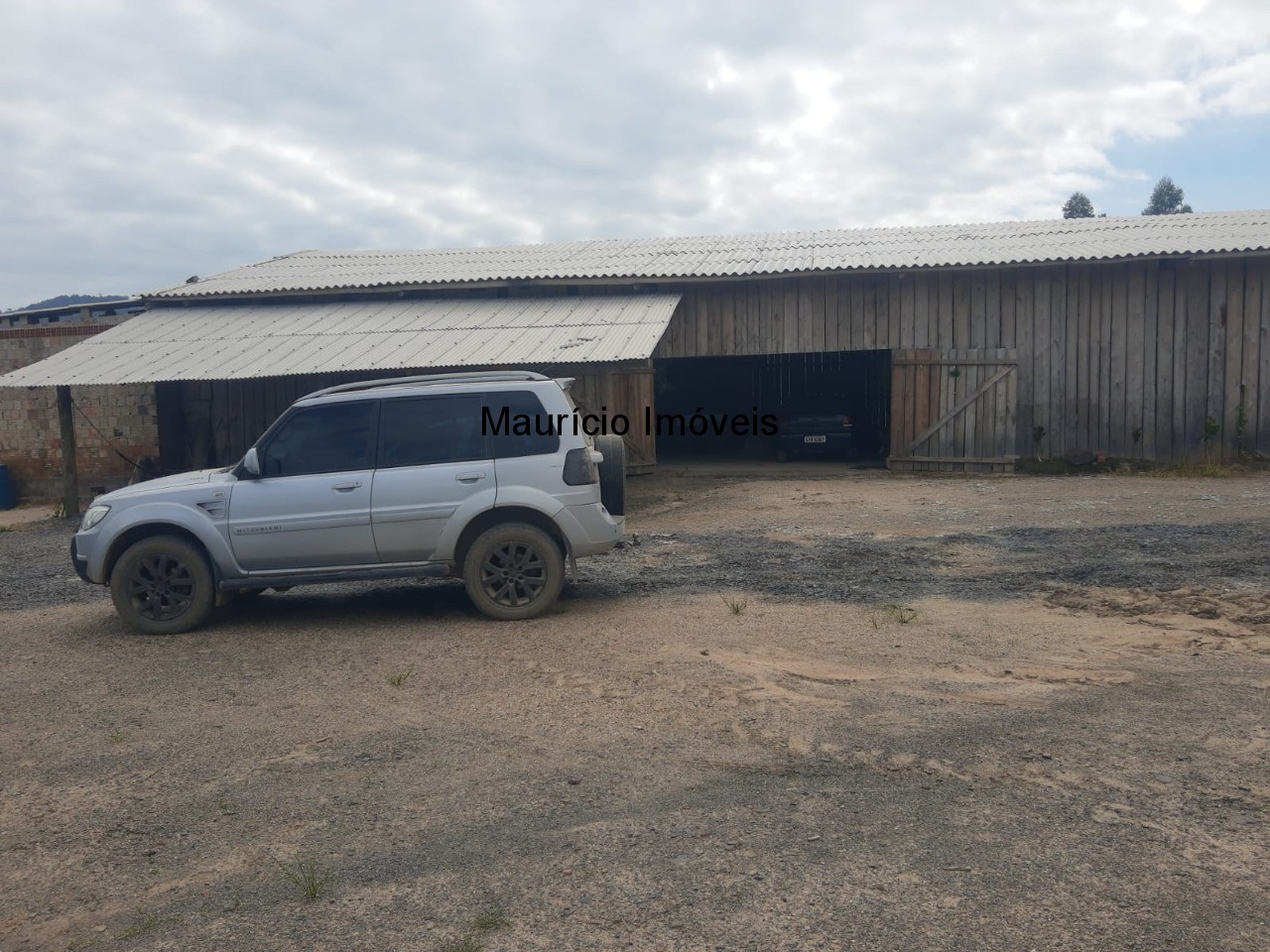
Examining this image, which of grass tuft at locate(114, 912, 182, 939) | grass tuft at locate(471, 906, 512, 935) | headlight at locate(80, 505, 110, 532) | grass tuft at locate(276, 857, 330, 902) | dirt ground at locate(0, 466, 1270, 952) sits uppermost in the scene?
headlight at locate(80, 505, 110, 532)

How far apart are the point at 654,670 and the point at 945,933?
119 inches

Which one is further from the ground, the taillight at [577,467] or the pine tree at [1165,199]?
the pine tree at [1165,199]

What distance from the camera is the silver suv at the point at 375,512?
7.27 metres

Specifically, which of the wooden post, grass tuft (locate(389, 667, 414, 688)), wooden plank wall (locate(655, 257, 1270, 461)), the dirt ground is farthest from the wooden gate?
the wooden post

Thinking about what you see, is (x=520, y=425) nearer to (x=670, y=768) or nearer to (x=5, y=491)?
(x=670, y=768)

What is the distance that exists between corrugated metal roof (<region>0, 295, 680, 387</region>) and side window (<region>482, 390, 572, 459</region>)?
5035 mm

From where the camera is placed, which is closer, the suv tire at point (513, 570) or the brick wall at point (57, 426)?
the suv tire at point (513, 570)

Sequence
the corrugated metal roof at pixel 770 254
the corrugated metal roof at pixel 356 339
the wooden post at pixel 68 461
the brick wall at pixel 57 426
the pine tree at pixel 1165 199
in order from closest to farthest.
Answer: the corrugated metal roof at pixel 356 339
the wooden post at pixel 68 461
the corrugated metal roof at pixel 770 254
the brick wall at pixel 57 426
the pine tree at pixel 1165 199

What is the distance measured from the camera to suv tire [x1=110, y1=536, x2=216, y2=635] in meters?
7.29

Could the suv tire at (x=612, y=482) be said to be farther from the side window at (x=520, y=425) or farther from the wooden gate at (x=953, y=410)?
the wooden gate at (x=953, y=410)

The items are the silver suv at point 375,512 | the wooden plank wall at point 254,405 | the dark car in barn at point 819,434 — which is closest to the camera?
the silver suv at point 375,512

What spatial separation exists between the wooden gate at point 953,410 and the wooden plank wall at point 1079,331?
236 mm

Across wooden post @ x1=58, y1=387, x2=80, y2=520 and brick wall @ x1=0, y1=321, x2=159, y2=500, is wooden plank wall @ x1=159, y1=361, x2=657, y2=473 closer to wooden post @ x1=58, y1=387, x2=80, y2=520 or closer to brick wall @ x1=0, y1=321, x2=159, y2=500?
brick wall @ x1=0, y1=321, x2=159, y2=500

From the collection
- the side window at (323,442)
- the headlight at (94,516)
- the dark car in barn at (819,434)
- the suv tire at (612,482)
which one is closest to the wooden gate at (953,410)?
the dark car in barn at (819,434)
